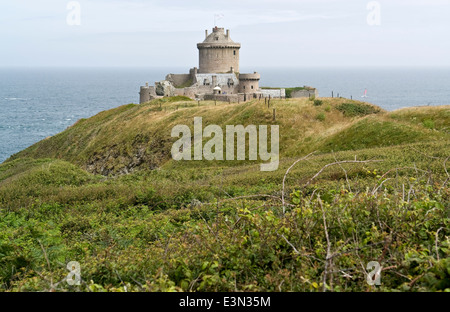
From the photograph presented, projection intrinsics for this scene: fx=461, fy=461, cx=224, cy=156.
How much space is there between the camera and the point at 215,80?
77688 mm

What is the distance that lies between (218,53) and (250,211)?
3304 inches

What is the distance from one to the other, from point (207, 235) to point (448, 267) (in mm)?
4735

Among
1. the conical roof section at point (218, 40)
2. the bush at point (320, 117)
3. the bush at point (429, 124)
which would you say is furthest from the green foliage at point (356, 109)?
the conical roof section at point (218, 40)

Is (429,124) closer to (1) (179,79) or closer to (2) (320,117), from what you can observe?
(2) (320,117)

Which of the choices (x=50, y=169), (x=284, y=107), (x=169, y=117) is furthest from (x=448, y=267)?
(x=169, y=117)

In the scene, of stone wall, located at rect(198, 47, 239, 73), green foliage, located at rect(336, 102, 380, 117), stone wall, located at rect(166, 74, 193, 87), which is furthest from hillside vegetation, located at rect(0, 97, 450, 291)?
stone wall, located at rect(198, 47, 239, 73)

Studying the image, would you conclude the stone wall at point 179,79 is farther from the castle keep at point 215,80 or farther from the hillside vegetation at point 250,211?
the hillside vegetation at point 250,211

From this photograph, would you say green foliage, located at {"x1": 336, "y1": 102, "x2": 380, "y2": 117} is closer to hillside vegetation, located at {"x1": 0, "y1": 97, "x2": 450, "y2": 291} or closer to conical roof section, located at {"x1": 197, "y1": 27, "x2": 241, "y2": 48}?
hillside vegetation, located at {"x1": 0, "y1": 97, "x2": 450, "y2": 291}

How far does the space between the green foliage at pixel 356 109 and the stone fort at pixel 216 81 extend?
88.0 feet

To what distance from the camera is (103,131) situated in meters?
51.2

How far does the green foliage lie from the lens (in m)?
36.6

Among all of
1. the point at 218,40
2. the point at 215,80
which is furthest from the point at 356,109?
the point at 218,40

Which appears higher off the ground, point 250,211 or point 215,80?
point 215,80
